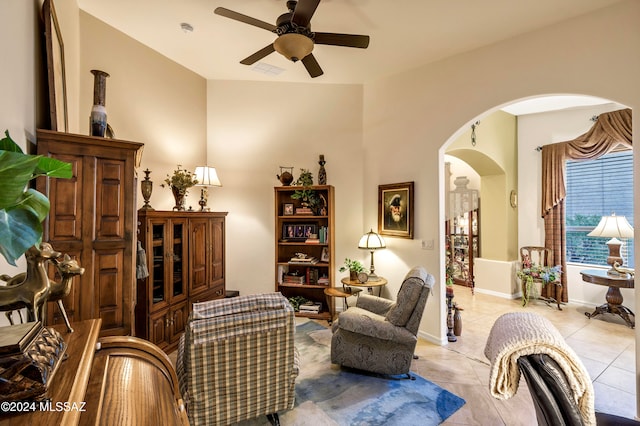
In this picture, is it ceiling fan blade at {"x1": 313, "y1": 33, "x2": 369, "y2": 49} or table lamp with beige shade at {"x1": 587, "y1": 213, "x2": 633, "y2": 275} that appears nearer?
ceiling fan blade at {"x1": 313, "y1": 33, "x2": 369, "y2": 49}

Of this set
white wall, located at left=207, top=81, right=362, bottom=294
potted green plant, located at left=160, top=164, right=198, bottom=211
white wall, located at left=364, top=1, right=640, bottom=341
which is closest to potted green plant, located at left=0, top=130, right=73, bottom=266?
potted green plant, located at left=160, top=164, right=198, bottom=211

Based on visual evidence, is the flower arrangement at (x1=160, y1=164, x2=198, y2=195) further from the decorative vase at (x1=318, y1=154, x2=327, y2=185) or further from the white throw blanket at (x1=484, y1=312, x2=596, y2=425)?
the white throw blanket at (x1=484, y1=312, x2=596, y2=425)

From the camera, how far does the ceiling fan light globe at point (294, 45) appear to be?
231cm

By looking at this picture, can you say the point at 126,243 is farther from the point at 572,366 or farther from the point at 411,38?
the point at 411,38

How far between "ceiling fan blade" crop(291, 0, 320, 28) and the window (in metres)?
5.07

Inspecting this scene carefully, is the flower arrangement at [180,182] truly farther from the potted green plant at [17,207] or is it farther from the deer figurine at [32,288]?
the potted green plant at [17,207]

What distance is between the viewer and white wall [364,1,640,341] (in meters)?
2.38

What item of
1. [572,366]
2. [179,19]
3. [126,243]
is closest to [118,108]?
[179,19]

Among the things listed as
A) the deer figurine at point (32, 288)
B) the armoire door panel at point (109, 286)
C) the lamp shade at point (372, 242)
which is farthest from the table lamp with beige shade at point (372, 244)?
the deer figurine at point (32, 288)

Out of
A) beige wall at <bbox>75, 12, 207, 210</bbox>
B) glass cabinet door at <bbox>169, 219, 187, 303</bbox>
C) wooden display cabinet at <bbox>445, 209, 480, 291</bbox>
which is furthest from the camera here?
wooden display cabinet at <bbox>445, 209, 480, 291</bbox>

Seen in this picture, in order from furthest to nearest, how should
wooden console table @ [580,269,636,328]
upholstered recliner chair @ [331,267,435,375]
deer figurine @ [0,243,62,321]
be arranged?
wooden console table @ [580,269,636,328] → upholstered recliner chair @ [331,267,435,375] → deer figurine @ [0,243,62,321]

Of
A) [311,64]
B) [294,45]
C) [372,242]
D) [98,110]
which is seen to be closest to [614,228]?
[372,242]

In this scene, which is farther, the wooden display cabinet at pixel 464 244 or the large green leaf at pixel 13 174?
the wooden display cabinet at pixel 464 244

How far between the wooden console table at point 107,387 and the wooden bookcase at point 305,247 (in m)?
3.15
